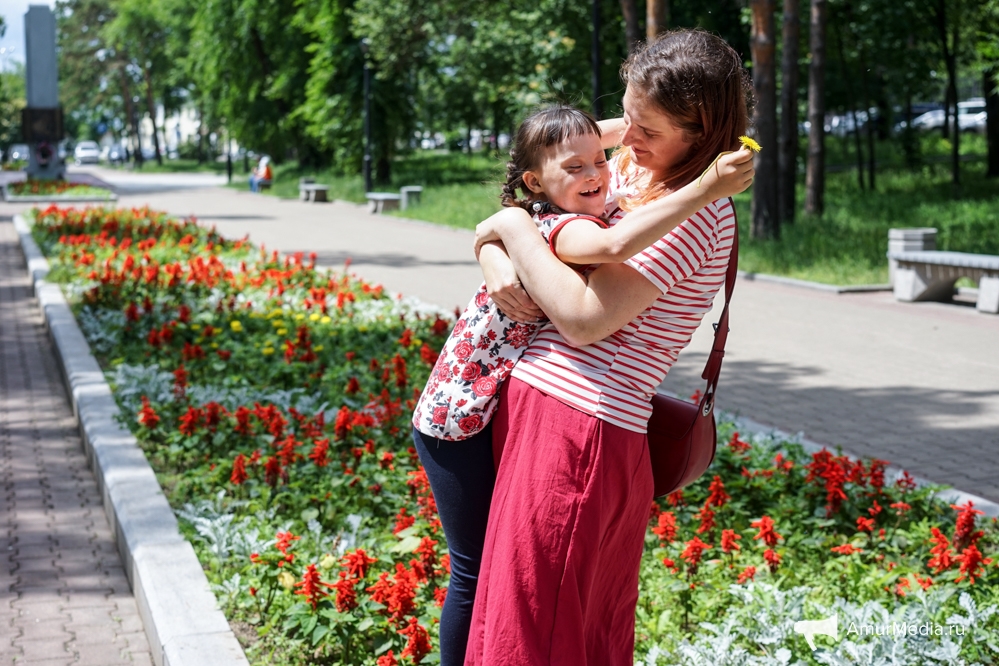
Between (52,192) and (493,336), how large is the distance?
104 ft

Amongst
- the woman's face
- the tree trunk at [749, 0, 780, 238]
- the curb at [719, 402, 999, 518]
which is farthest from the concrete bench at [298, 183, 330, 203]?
the woman's face

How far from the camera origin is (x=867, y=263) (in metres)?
14.1

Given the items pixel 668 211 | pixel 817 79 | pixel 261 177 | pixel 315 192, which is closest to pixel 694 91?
pixel 668 211

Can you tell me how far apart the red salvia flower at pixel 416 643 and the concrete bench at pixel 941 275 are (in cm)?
968

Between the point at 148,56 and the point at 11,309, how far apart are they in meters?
57.3

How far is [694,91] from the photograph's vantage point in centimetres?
206

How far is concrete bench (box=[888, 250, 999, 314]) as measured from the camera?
37.3 ft

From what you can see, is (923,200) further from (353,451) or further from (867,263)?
(353,451)

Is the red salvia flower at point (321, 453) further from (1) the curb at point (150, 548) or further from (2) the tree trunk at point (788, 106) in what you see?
(2) the tree trunk at point (788, 106)

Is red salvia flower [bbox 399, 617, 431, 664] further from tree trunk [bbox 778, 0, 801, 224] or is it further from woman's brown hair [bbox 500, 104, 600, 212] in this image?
tree trunk [bbox 778, 0, 801, 224]

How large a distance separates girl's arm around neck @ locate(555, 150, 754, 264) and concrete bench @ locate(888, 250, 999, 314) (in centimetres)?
1034

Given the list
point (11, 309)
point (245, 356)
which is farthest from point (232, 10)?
point (245, 356)

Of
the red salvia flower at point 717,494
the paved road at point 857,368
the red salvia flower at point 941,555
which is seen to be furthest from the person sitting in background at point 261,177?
the red salvia flower at point 941,555

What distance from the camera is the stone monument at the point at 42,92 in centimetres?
3644
